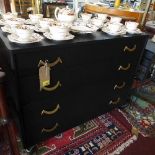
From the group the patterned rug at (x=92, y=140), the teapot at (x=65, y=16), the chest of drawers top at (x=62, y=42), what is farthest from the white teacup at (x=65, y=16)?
the patterned rug at (x=92, y=140)

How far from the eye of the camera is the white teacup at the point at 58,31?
92 cm

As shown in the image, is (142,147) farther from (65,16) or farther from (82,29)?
(65,16)

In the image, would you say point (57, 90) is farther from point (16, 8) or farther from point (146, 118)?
point (146, 118)

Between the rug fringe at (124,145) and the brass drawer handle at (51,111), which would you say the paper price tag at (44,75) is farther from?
the rug fringe at (124,145)

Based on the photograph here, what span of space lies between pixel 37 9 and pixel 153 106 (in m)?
1.46

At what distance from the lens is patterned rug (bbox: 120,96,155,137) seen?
1.52m

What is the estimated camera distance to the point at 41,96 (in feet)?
3.29

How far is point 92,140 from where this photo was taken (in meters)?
1.37

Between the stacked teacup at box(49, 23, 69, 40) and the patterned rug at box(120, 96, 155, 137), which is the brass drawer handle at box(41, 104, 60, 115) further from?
the patterned rug at box(120, 96, 155, 137)

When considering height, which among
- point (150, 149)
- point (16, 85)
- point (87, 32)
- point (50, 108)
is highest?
point (87, 32)

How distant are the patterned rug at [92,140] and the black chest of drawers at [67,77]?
118 millimetres

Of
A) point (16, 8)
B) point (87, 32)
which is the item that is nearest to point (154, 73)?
point (87, 32)

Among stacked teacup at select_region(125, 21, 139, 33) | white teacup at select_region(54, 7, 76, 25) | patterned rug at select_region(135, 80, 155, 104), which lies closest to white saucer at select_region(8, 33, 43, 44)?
Answer: white teacup at select_region(54, 7, 76, 25)

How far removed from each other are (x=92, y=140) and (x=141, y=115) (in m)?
0.60
